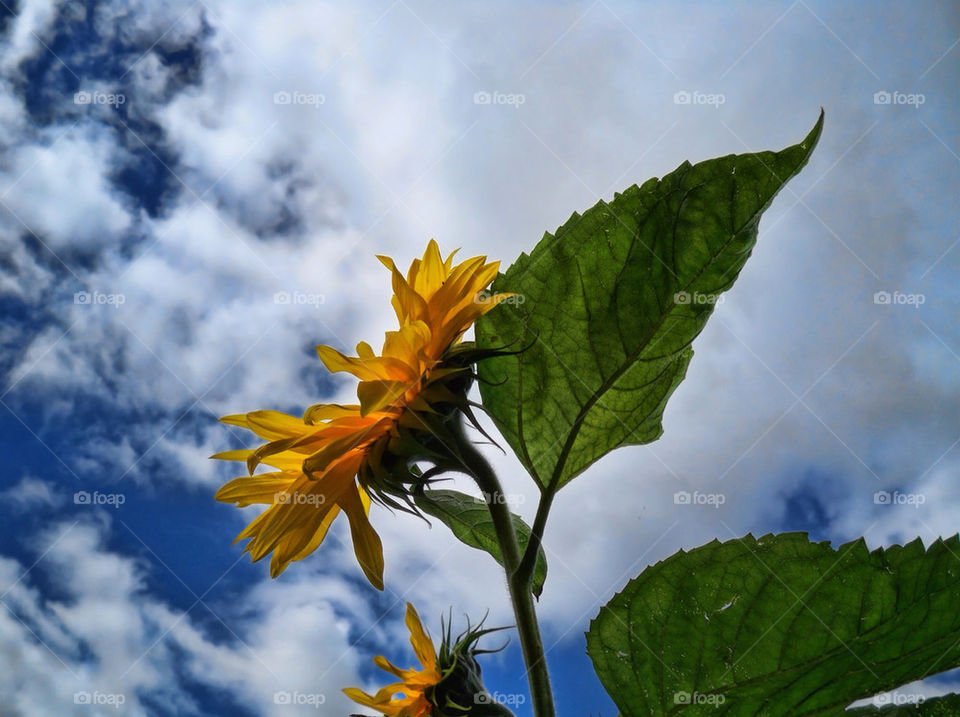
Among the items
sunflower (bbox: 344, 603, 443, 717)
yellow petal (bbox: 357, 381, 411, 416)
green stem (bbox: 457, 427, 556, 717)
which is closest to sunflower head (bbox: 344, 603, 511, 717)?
sunflower (bbox: 344, 603, 443, 717)

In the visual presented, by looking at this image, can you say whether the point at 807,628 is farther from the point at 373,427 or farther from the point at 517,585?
the point at 373,427

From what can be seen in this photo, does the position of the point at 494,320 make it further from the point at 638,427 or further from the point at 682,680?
the point at 682,680

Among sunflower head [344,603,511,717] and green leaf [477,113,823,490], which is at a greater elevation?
green leaf [477,113,823,490]

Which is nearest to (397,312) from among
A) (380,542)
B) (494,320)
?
(494,320)

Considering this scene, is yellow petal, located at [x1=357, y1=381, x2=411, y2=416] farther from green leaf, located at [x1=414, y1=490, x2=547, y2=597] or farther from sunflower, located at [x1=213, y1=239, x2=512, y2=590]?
green leaf, located at [x1=414, y1=490, x2=547, y2=597]

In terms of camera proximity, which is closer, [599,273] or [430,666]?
[599,273]

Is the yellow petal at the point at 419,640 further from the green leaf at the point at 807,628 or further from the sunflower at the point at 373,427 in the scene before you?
the green leaf at the point at 807,628

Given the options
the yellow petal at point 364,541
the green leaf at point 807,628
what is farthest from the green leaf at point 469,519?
the green leaf at point 807,628
